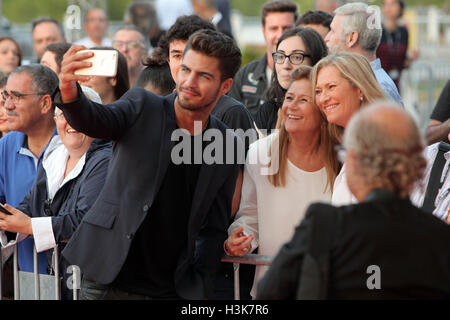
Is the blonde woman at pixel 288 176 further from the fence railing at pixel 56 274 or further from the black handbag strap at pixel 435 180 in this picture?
the black handbag strap at pixel 435 180

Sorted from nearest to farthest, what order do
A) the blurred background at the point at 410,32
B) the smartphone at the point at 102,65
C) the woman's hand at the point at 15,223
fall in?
the smartphone at the point at 102,65, the woman's hand at the point at 15,223, the blurred background at the point at 410,32

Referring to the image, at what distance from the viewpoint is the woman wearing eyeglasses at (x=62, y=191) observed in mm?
3922

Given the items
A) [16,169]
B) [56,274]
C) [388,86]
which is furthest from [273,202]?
[16,169]

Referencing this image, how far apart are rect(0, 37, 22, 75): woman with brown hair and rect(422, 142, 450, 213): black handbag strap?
5.25 metres

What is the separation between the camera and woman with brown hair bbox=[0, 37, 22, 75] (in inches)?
302

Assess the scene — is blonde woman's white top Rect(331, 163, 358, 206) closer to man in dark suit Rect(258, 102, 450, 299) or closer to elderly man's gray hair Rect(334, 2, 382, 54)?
man in dark suit Rect(258, 102, 450, 299)

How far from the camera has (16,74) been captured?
15.6 feet

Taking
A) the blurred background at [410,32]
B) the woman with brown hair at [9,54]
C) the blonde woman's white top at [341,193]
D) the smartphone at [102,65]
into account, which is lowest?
the blonde woman's white top at [341,193]

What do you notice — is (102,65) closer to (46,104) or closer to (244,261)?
(244,261)

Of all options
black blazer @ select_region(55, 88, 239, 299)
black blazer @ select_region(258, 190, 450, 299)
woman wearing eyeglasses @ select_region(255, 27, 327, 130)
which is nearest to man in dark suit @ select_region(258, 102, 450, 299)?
black blazer @ select_region(258, 190, 450, 299)

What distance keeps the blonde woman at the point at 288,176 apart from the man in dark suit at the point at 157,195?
18.3 inches

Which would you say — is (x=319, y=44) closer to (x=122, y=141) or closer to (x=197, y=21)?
(x=197, y=21)

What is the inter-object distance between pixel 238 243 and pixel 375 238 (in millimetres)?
1358

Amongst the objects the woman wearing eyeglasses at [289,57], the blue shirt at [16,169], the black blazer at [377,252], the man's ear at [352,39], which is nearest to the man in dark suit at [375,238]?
the black blazer at [377,252]
